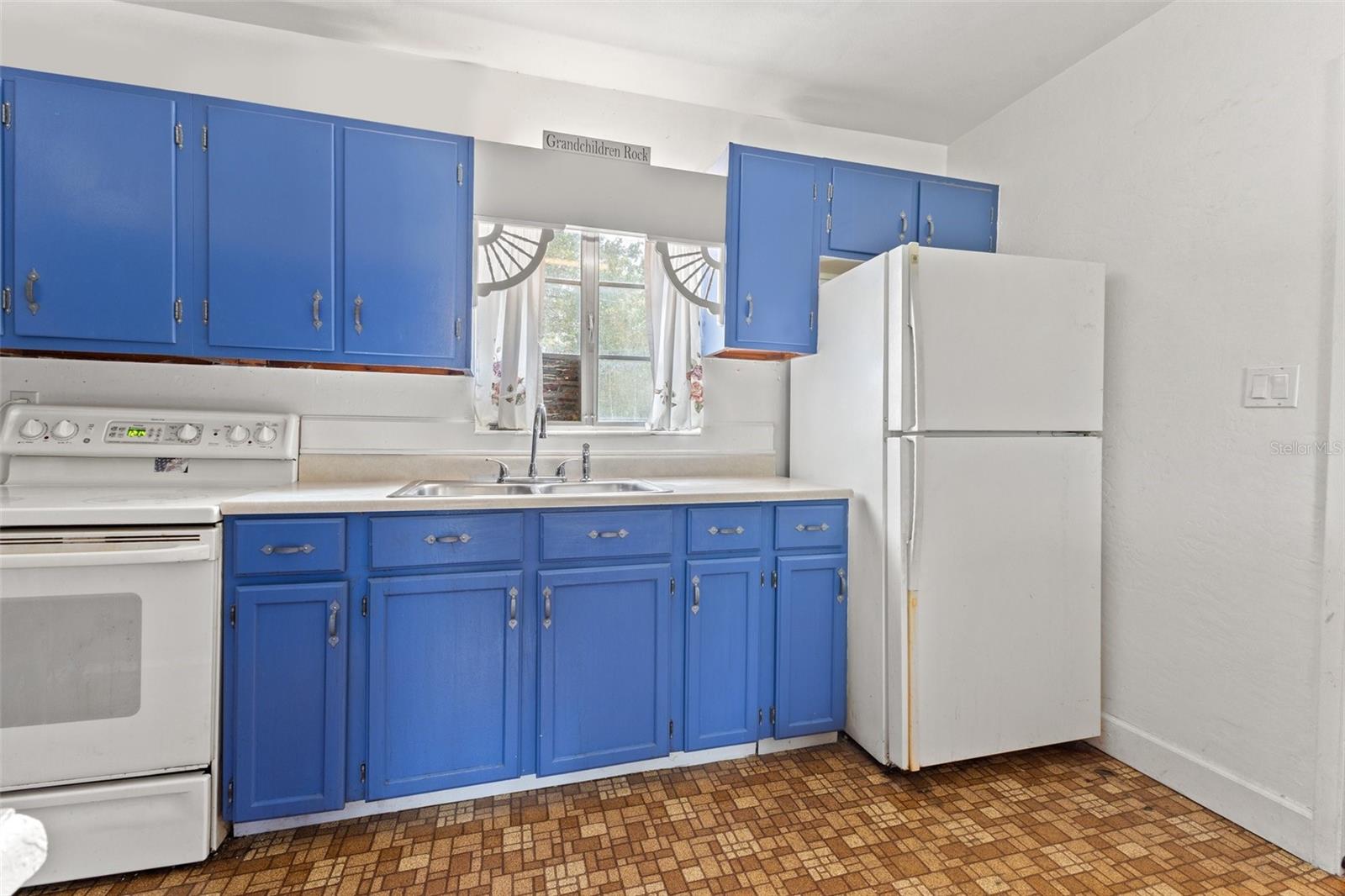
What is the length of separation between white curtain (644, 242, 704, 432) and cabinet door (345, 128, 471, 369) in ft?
2.81

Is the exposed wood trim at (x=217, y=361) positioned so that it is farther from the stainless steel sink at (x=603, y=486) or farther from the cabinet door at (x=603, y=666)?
the cabinet door at (x=603, y=666)

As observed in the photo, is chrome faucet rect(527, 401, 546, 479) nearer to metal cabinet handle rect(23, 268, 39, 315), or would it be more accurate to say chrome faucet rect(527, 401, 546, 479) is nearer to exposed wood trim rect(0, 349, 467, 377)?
exposed wood trim rect(0, 349, 467, 377)

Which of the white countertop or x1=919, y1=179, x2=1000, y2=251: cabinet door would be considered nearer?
the white countertop

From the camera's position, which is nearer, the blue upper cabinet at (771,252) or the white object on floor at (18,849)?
the white object on floor at (18,849)

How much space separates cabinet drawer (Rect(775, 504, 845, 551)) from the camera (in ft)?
7.61

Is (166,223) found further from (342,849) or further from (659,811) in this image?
(659,811)

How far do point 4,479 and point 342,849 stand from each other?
5.48 feet

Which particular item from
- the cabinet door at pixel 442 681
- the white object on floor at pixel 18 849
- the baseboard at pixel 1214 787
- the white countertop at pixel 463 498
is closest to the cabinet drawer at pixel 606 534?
the white countertop at pixel 463 498

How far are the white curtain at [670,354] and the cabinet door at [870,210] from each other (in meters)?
0.72

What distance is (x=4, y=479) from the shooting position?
2074 millimetres

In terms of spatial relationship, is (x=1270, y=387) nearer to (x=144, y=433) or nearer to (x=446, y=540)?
(x=446, y=540)

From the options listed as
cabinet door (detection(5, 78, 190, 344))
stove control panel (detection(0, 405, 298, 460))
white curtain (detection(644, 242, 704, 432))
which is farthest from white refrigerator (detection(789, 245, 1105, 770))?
cabinet door (detection(5, 78, 190, 344))

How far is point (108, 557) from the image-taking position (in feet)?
5.26

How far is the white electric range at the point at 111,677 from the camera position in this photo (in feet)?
5.15
